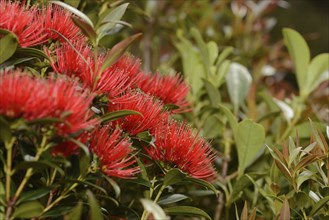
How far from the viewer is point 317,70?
136cm

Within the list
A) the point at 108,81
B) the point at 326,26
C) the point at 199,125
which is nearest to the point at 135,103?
Result: the point at 108,81

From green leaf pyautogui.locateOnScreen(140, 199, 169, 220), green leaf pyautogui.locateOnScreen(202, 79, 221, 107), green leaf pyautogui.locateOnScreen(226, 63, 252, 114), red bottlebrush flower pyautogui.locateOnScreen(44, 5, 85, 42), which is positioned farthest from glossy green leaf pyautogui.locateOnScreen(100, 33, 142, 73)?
green leaf pyautogui.locateOnScreen(226, 63, 252, 114)

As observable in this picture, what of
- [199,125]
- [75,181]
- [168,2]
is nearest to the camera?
[75,181]

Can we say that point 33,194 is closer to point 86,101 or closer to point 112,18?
point 86,101

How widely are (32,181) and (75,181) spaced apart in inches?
3.7

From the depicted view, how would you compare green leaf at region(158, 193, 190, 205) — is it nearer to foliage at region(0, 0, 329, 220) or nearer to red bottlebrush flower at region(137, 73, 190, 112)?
foliage at region(0, 0, 329, 220)

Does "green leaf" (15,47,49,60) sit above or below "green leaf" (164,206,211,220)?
above

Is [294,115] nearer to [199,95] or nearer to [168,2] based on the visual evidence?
[199,95]

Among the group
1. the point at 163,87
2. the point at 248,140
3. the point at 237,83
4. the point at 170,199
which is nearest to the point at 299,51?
the point at 237,83

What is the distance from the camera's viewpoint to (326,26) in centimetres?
404

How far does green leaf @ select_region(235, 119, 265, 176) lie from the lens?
1044mm

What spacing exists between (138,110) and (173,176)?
11cm

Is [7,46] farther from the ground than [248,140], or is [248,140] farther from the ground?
[7,46]

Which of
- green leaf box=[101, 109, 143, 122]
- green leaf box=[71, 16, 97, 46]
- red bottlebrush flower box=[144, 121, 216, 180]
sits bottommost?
red bottlebrush flower box=[144, 121, 216, 180]
